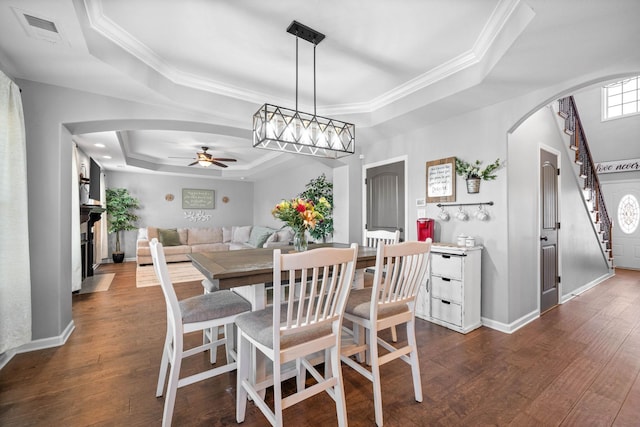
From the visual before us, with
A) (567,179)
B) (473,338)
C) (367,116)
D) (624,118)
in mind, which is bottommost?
(473,338)

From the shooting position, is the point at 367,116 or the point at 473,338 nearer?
the point at 473,338

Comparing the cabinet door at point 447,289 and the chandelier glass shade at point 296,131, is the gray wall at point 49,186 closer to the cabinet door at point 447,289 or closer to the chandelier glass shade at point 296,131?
the chandelier glass shade at point 296,131

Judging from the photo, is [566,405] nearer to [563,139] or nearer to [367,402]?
[367,402]

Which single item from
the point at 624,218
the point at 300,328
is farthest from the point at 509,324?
the point at 624,218

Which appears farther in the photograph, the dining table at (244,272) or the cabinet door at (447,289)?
the cabinet door at (447,289)

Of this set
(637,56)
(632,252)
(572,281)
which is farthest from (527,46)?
(632,252)

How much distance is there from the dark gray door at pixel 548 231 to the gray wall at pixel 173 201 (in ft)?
24.9

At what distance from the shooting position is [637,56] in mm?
2051

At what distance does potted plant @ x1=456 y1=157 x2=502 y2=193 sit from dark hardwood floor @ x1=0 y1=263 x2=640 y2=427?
59.3 inches

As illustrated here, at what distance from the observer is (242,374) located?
1.68 metres

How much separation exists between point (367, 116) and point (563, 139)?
9.01 ft

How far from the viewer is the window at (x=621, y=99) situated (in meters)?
6.08

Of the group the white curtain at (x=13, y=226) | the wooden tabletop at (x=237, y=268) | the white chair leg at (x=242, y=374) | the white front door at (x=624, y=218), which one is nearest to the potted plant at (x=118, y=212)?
the white curtain at (x=13, y=226)

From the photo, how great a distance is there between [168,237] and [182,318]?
6451mm
